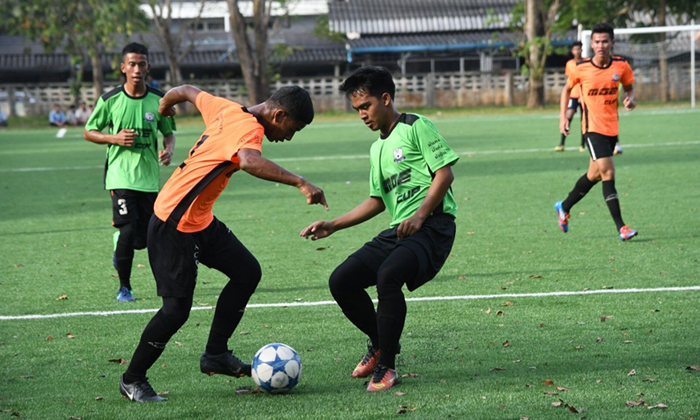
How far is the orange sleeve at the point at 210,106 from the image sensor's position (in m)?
5.01

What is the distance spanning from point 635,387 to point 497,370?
2.60 feet

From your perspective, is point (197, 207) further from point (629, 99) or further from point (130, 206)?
point (629, 99)

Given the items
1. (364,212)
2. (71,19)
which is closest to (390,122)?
(364,212)

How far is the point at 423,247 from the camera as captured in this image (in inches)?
201

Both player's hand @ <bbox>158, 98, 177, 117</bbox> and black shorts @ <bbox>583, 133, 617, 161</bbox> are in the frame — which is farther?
black shorts @ <bbox>583, 133, 617, 161</bbox>

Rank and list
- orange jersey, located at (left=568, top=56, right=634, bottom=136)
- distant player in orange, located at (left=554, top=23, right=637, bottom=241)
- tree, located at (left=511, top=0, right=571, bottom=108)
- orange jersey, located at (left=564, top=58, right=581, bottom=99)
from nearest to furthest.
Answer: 1. distant player in orange, located at (left=554, top=23, right=637, bottom=241)
2. orange jersey, located at (left=568, top=56, right=634, bottom=136)
3. orange jersey, located at (left=564, top=58, right=581, bottom=99)
4. tree, located at (left=511, top=0, right=571, bottom=108)

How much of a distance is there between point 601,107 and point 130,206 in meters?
5.33

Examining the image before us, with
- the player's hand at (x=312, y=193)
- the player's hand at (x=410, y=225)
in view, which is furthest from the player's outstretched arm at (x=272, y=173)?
the player's hand at (x=410, y=225)

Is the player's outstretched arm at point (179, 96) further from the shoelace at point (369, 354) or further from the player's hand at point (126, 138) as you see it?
the player's hand at point (126, 138)

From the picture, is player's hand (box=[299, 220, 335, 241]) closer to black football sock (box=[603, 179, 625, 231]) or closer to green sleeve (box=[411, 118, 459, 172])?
green sleeve (box=[411, 118, 459, 172])

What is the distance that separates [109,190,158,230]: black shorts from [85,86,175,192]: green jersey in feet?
0.27

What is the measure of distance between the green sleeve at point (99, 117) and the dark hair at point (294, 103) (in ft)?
11.4

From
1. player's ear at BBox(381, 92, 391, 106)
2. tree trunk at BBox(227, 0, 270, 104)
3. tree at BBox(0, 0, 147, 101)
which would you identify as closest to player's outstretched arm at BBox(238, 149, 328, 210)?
player's ear at BBox(381, 92, 391, 106)

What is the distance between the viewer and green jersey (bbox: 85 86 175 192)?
25.6 feet
